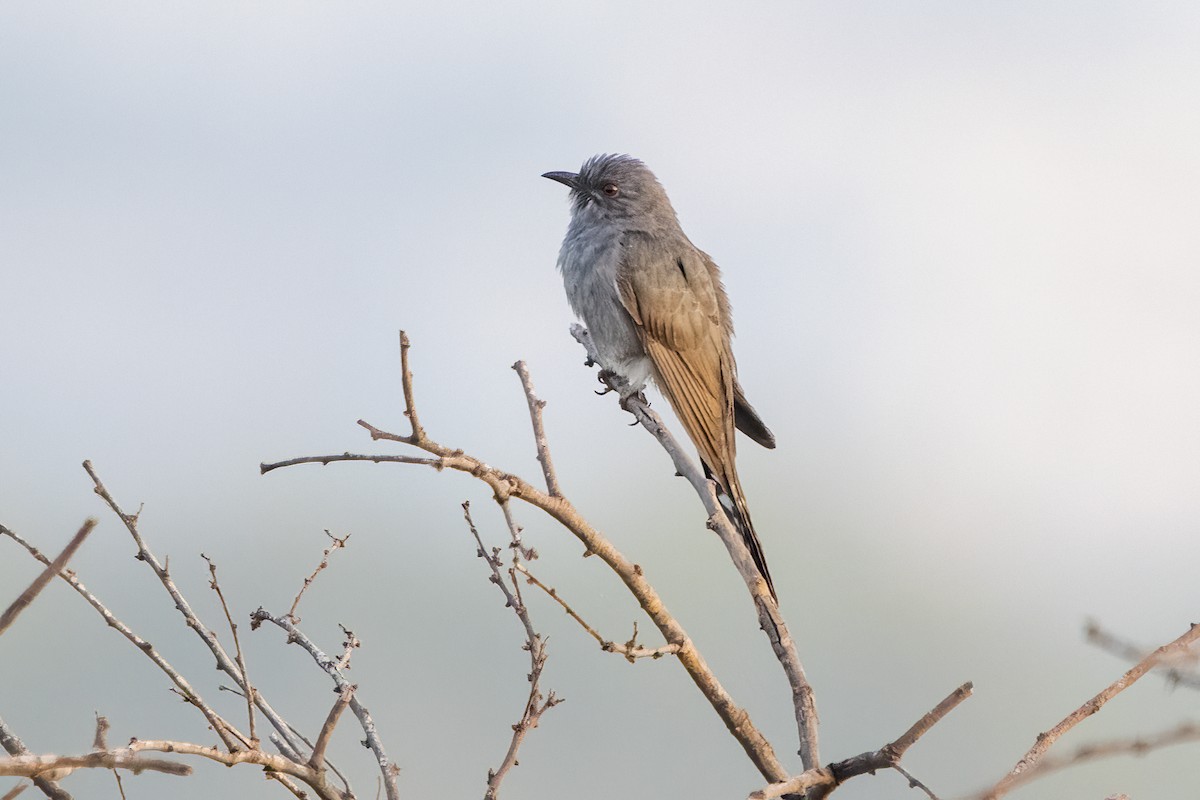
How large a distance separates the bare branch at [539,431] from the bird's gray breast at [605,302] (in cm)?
260

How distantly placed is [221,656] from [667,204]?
509 cm

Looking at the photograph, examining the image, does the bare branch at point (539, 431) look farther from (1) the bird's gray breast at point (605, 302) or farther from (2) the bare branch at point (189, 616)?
(1) the bird's gray breast at point (605, 302)

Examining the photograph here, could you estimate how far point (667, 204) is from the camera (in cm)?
755

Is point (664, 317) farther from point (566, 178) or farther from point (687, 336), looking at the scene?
point (566, 178)

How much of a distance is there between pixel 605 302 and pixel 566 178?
1.29 m

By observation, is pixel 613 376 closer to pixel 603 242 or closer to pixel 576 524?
pixel 603 242

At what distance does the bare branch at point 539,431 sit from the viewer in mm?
3416

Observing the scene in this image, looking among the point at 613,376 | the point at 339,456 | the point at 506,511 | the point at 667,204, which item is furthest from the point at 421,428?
the point at 667,204

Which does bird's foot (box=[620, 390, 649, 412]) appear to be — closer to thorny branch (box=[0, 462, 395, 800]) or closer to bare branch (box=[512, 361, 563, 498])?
bare branch (box=[512, 361, 563, 498])

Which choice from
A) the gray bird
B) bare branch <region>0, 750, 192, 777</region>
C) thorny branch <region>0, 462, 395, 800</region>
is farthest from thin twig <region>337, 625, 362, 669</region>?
the gray bird

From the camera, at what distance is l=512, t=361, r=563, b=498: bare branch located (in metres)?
3.42

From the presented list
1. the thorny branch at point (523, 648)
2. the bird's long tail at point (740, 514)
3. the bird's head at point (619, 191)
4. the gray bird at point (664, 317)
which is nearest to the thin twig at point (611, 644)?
the thorny branch at point (523, 648)

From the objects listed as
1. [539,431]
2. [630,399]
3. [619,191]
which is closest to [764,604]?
[539,431]

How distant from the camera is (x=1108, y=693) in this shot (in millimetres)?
2732
